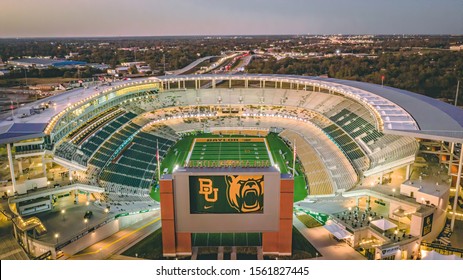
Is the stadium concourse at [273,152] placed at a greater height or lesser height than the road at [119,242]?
greater

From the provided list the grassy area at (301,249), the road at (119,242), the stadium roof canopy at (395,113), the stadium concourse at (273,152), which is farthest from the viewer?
the stadium roof canopy at (395,113)

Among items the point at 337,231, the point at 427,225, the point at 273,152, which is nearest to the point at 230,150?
the point at 273,152

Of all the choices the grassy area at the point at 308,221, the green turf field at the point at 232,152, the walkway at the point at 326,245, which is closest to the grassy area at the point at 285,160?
the green turf field at the point at 232,152

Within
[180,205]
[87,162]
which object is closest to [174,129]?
[87,162]

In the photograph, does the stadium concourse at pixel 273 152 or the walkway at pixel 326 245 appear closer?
the walkway at pixel 326 245

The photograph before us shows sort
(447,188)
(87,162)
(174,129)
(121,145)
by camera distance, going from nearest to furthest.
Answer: (447,188), (87,162), (121,145), (174,129)

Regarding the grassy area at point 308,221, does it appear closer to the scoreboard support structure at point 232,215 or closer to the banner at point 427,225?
the scoreboard support structure at point 232,215
